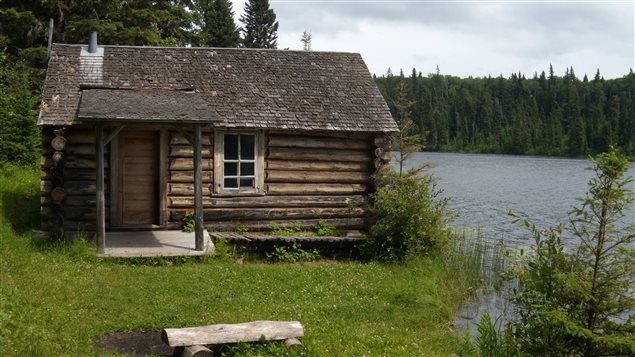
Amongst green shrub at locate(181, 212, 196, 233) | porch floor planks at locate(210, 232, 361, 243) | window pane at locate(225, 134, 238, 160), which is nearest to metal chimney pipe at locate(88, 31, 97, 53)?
window pane at locate(225, 134, 238, 160)

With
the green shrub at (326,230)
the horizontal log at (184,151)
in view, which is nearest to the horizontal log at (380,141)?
the green shrub at (326,230)

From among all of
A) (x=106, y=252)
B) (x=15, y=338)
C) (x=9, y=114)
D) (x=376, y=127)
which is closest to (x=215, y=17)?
(x=9, y=114)

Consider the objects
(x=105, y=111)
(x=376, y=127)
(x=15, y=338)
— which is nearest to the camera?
(x=15, y=338)

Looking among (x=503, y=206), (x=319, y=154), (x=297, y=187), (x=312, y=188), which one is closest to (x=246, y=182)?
(x=297, y=187)

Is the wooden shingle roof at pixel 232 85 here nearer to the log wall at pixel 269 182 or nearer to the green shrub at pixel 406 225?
the log wall at pixel 269 182

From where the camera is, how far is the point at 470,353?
355 inches

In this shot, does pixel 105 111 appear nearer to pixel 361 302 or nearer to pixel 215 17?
pixel 361 302

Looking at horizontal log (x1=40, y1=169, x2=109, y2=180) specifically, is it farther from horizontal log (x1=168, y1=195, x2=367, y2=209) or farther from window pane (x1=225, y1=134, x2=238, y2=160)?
window pane (x1=225, y1=134, x2=238, y2=160)

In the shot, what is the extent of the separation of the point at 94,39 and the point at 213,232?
6086mm

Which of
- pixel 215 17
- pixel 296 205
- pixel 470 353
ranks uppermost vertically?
pixel 215 17

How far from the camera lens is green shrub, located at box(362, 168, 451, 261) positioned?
15.2 metres

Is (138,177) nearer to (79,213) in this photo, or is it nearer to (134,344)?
(79,213)

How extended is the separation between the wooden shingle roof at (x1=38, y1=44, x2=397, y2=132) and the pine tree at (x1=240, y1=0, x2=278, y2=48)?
3649 cm

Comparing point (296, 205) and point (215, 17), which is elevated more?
point (215, 17)
